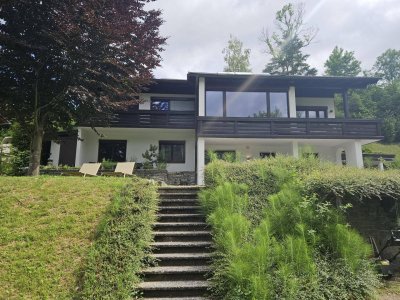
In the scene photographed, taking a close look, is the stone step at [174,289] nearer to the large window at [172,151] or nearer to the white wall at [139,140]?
the white wall at [139,140]

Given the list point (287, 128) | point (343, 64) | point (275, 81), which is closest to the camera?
point (287, 128)

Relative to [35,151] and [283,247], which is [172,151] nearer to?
[35,151]

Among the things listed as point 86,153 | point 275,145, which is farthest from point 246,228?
point 86,153

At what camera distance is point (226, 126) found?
17141 mm

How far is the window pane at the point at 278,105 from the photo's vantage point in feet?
62.2

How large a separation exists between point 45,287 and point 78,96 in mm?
8014

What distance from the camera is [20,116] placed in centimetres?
1209

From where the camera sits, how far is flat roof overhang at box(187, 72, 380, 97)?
59.8ft

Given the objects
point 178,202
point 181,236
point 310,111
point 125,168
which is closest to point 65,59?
point 125,168

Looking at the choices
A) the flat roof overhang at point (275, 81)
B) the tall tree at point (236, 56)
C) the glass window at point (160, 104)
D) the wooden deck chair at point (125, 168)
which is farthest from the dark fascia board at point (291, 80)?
the tall tree at point (236, 56)

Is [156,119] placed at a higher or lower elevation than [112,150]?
higher

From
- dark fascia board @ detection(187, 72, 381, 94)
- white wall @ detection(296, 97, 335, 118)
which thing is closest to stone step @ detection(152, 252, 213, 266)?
dark fascia board @ detection(187, 72, 381, 94)

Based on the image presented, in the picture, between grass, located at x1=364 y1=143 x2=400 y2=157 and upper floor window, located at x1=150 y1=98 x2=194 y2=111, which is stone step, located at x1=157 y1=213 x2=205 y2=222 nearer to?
upper floor window, located at x1=150 y1=98 x2=194 y2=111

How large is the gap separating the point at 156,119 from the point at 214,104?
360 centimetres
